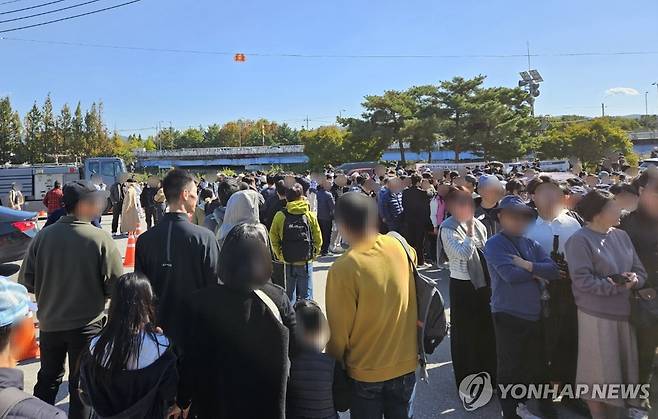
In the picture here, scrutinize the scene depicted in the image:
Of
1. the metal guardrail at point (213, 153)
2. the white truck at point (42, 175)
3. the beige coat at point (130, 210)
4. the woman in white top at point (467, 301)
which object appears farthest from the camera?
the metal guardrail at point (213, 153)

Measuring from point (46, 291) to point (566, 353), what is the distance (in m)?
3.90

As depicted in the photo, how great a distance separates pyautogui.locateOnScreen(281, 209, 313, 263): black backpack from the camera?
521cm

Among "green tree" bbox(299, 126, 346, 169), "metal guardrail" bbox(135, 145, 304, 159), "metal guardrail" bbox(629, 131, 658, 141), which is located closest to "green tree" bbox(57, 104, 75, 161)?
"green tree" bbox(299, 126, 346, 169)

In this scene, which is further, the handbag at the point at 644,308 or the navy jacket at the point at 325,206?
the navy jacket at the point at 325,206

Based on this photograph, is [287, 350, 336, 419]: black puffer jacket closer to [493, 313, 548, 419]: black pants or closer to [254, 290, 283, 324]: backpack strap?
[254, 290, 283, 324]: backpack strap

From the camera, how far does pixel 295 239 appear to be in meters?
5.21

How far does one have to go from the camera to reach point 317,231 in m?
5.46

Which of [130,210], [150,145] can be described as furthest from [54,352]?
[150,145]

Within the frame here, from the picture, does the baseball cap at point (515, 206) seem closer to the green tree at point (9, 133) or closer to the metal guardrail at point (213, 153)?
the green tree at point (9, 133)

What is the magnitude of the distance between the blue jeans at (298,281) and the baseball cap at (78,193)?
99.2 inches

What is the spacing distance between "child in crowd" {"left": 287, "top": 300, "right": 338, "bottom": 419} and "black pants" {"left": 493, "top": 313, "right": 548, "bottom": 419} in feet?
5.47

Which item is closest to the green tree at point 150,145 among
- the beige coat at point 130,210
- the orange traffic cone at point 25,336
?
the beige coat at point 130,210

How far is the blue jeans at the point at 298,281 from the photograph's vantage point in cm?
536

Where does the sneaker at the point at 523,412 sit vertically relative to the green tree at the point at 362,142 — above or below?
below
